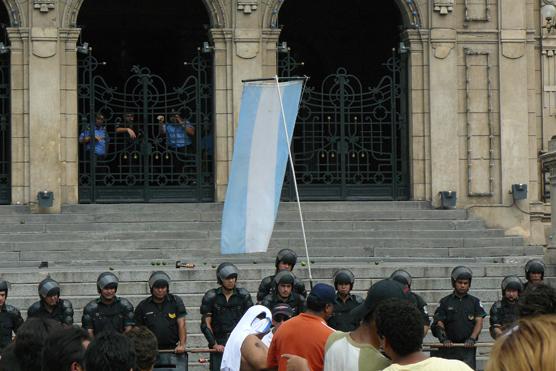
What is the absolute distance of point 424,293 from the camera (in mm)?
19375

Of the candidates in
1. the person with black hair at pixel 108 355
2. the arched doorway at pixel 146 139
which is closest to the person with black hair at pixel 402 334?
the person with black hair at pixel 108 355

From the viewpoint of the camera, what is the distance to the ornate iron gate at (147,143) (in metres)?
24.0

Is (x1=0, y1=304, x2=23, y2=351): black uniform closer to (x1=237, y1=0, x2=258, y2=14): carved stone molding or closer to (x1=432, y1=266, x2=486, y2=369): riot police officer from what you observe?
(x1=432, y1=266, x2=486, y2=369): riot police officer

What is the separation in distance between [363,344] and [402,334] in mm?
881

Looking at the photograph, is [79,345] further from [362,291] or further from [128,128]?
[128,128]

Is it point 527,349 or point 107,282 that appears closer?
point 527,349

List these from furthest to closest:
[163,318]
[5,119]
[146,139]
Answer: [146,139] → [5,119] → [163,318]

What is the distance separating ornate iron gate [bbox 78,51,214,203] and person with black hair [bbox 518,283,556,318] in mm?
17316

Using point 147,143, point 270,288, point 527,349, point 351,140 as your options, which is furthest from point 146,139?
point 527,349

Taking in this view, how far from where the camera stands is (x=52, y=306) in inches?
619

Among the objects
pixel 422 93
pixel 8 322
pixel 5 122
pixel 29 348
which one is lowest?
pixel 8 322

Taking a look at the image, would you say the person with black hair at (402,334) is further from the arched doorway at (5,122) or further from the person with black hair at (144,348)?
the arched doorway at (5,122)

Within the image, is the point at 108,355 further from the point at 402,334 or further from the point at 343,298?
the point at 343,298

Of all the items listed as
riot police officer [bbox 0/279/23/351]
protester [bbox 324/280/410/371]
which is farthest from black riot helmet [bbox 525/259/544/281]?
protester [bbox 324/280/410/371]
